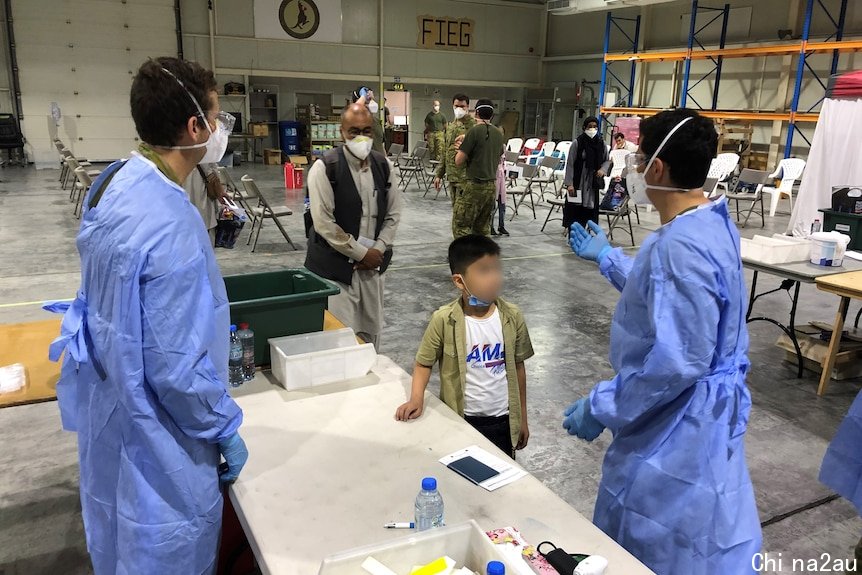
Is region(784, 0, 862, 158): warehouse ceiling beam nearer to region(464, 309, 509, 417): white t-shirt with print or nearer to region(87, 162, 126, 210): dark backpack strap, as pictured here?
region(464, 309, 509, 417): white t-shirt with print

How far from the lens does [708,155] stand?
1725 mm

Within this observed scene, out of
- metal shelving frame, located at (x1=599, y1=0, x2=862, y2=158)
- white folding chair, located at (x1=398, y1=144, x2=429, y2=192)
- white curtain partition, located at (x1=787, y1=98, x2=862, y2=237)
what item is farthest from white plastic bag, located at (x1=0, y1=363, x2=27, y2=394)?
white folding chair, located at (x1=398, y1=144, x2=429, y2=192)

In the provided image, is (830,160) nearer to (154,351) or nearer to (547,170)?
(547,170)

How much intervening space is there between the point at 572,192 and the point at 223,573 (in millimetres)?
6471

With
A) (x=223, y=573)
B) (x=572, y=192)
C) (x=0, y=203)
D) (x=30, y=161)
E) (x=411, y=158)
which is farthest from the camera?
(x=30, y=161)

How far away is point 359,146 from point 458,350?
4.50 ft

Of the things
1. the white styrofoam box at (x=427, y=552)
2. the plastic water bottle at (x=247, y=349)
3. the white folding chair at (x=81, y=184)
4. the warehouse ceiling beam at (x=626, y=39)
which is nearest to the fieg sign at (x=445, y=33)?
the warehouse ceiling beam at (x=626, y=39)

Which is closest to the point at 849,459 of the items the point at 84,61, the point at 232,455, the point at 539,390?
the point at 232,455

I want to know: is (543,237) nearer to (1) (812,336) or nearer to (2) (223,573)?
(1) (812,336)

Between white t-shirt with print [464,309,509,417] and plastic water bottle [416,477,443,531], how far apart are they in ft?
2.45

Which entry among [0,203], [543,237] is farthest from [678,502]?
[0,203]

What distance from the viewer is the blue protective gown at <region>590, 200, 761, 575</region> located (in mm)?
1595

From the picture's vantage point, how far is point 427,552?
1.31m

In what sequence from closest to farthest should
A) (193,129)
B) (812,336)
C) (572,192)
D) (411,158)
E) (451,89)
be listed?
(193,129) < (812,336) < (572,192) < (411,158) < (451,89)
